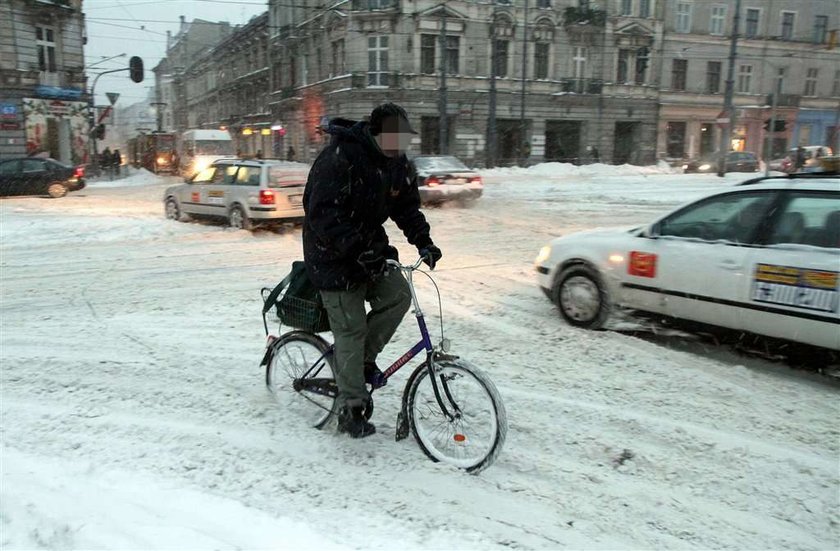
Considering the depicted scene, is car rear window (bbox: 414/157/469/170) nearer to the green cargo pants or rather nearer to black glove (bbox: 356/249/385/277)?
the green cargo pants

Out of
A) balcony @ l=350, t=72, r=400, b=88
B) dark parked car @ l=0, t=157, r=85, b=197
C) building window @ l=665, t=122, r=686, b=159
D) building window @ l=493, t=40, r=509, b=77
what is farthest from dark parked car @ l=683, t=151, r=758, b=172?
dark parked car @ l=0, t=157, r=85, b=197

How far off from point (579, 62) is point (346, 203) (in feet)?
137

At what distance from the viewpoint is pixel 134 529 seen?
114 inches

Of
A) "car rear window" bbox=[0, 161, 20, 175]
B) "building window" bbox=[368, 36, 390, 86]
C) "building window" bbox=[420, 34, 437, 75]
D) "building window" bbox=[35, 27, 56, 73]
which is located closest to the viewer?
"car rear window" bbox=[0, 161, 20, 175]

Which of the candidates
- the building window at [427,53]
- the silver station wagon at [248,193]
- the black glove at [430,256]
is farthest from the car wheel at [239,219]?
the building window at [427,53]

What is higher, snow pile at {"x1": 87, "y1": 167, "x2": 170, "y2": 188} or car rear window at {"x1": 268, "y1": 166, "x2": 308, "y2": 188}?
car rear window at {"x1": 268, "y1": 166, "x2": 308, "y2": 188}

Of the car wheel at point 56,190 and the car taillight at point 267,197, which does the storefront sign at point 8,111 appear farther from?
the car taillight at point 267,197

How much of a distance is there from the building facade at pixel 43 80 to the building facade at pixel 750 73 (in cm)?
3701

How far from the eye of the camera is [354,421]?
3727 mm

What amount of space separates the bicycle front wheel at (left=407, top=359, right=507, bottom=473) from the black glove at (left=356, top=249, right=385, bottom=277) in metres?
0.62

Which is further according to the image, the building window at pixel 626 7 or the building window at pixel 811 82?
the building window at pixel 811 82

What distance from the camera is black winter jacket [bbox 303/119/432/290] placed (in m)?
3.35

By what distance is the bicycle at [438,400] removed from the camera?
11.4ft

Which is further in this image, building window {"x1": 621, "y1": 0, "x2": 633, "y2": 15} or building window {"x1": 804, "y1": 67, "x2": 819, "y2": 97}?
building window {"x1": 804, "y1": 67, "x2": 819, "y2": 97}
